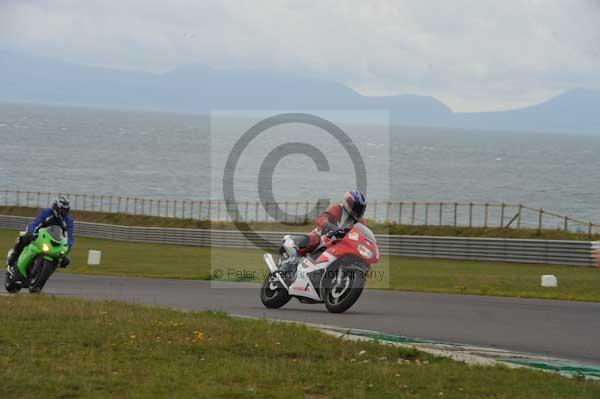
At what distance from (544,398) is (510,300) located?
36.4ft

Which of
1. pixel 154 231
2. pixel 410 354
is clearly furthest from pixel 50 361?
pixel 154 231

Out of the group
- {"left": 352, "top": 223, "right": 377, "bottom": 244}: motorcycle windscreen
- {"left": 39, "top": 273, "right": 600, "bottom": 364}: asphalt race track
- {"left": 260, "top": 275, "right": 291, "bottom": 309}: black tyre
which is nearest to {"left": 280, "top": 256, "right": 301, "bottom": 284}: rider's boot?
{"left": 260, "top": 275, "right": 291, "bottom": 309}: black tyre

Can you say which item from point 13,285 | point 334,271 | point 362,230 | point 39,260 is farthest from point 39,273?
point 362,230

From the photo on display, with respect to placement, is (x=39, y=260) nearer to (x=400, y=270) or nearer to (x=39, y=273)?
(x=39, y=273)

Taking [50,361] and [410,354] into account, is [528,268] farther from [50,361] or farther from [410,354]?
[50,361]

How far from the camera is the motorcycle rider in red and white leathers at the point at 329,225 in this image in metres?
14.2

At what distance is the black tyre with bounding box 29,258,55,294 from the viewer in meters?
17.3

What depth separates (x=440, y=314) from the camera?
15539 mm

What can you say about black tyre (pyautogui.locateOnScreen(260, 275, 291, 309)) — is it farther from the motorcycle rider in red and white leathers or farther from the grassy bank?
the grassy bank

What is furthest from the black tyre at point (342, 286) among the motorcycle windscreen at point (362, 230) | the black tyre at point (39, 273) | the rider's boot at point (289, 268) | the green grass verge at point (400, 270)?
the green grass verge at point (400, 270)

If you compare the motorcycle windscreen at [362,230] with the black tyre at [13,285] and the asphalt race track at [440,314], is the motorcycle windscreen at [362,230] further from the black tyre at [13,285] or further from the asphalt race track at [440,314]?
the black tyre at [13,285]

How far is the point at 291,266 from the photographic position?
49.8 feet

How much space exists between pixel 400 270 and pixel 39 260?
16.7 metres

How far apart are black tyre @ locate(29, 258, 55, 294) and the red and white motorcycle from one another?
4284mm
